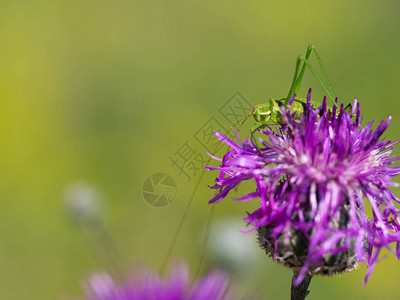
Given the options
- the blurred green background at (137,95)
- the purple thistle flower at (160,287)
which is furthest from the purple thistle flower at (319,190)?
the blurred green background at (137,95)

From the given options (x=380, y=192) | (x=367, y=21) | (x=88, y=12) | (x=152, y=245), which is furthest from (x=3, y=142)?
(x=367, y=21)

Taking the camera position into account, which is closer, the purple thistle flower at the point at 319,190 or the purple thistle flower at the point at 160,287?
the purple thistle flower at the point at 160,287

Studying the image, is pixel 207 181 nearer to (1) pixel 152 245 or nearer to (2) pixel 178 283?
(1) pixel 152 245

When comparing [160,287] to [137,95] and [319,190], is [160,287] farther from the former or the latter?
[137,95]

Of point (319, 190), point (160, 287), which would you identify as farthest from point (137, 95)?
point (160, 287)

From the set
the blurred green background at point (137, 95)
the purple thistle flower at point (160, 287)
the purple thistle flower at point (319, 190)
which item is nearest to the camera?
the purple thistle flower at point (160, 287)

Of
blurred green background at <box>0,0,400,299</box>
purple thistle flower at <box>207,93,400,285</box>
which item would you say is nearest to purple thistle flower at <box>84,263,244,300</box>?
purple thistle flower at <box>207,93,400,285</box>

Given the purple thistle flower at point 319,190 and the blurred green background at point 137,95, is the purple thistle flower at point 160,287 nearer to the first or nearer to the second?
the purple thistle flower at point 319,190

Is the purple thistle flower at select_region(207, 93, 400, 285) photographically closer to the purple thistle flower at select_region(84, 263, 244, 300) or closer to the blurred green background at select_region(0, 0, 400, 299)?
the purple thistle flower at select_region(84, 263, 244, 300)
